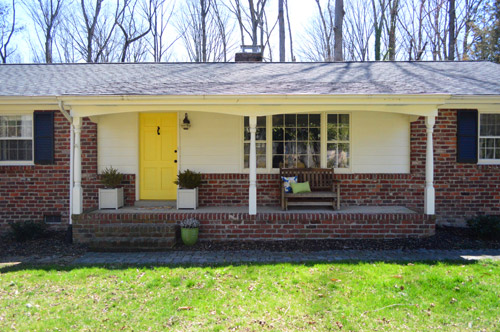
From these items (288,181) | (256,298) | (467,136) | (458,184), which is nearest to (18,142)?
(288,181)

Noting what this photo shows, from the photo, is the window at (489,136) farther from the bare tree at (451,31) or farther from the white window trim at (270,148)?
the bare tree at (451,31)

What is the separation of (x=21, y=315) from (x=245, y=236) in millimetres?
3815

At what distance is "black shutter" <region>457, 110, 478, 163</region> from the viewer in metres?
7.86

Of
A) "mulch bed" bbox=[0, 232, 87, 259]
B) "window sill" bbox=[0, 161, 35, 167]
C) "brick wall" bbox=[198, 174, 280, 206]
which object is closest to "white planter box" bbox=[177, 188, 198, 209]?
"brick wall" bbox=[198, 174, 280, 206]

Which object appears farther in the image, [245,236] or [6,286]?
[245,236]

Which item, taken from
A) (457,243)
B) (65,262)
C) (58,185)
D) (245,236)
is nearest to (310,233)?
(245,236)

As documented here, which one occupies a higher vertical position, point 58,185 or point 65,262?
point 58,185

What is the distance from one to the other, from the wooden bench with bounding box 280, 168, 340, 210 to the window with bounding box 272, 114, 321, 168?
0.43 metres

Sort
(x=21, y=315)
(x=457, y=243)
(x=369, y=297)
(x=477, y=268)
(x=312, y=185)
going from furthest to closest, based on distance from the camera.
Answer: (x=312, y=185) → (x=457, y=243) → (x=477, y=268) → (x=369, y=297) → (x=21, y=315)

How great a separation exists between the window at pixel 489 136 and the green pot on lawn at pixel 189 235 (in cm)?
636

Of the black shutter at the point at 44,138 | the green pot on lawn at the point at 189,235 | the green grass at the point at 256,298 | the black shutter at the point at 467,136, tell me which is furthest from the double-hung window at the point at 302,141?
the black shutter at the point at 44,138

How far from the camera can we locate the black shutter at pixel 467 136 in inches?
309

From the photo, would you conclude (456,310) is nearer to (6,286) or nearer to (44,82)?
(6,286)

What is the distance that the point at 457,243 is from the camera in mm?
6602
